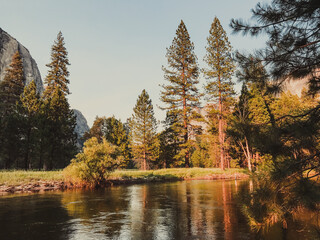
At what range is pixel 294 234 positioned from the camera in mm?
6664

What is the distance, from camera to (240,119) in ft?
16.5

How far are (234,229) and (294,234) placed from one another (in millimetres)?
1677

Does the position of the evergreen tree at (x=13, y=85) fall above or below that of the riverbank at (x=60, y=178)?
above

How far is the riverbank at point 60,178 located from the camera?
18281 millimetres

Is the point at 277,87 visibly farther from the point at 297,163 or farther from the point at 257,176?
the point at 257,176

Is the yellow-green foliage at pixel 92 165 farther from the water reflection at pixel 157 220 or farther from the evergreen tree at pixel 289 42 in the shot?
the evergreen tree at pixel 289 42

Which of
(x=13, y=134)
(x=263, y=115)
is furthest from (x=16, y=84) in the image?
(x=263, y=115)

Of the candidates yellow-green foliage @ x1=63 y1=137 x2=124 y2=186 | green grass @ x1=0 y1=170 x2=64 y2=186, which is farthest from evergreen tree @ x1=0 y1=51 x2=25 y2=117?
yellow-green foliage @ x1=63 y1=137 x2=124 y2=186

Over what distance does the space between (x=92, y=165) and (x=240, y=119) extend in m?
16.4

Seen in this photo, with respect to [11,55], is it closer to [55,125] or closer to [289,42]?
[55,125]

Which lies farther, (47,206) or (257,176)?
(47,206)

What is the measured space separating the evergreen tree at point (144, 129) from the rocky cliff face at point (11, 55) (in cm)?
5221

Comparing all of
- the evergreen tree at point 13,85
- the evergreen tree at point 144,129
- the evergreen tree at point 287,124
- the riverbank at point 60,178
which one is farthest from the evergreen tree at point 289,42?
the evergreen tree at point 13,85


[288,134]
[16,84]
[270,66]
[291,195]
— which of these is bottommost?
[291,195]
